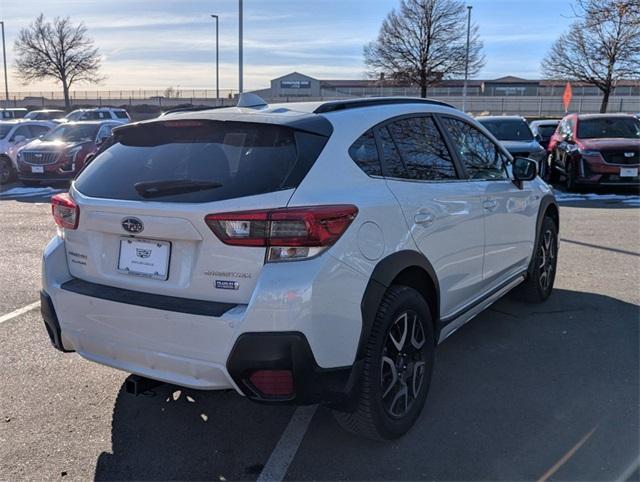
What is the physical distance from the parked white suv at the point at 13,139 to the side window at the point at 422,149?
15.2 metres

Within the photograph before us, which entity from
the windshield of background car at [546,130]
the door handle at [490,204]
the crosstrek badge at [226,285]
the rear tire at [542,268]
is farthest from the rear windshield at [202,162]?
the windshield of background car at [546,130]

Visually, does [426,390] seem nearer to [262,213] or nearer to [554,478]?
[554,478]

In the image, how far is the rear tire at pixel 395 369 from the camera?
2.99 metres

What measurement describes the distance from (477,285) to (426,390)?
1.04 m

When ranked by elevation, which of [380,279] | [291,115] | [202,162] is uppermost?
→ [291,115]

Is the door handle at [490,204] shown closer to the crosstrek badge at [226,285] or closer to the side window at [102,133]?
the crosstrek badge at [226,285]

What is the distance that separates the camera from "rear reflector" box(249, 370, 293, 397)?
269 cm

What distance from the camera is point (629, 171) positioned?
1284 cm

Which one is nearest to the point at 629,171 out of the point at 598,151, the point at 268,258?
the point at 598,151

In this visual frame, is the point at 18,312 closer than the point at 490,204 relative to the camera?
No

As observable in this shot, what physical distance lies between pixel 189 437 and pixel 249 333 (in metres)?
1.07

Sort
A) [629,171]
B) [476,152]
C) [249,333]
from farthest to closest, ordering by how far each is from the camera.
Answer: [629,171]
[476,152]
[249,333]

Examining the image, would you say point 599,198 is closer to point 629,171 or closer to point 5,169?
point 629,171

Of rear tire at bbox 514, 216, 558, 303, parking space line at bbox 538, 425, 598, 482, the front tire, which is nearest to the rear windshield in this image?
parking space line at bbox 538, 425, 598, 482
